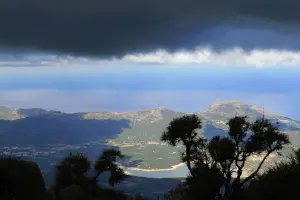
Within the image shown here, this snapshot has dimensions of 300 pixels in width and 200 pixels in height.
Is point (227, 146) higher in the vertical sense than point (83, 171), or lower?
higher

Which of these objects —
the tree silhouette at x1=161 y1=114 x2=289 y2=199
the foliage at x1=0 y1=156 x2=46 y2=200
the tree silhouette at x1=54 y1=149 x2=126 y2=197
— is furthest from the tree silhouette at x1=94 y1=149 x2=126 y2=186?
the foliage at x1=0 y1=156 x2=46 y2=200

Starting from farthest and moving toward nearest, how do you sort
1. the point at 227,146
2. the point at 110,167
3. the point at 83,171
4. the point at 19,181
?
the point at 110,167, the point at 83,171, the point at 227,146, the point at 19,181

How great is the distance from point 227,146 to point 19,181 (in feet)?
65.2

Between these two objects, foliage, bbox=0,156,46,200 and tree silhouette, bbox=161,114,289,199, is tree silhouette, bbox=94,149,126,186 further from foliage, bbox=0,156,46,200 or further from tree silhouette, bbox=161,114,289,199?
foliage, bbox=0,156,46,200

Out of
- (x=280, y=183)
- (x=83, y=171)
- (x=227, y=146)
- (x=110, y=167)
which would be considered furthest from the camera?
(x=110, y=167)

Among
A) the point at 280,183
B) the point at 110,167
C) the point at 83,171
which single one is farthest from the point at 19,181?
the point at 110,167

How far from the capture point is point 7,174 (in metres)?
17.8

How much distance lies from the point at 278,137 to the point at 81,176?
22.5 metres

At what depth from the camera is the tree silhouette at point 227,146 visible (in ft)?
104

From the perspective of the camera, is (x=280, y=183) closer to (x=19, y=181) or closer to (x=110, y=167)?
(x=19, y=181)

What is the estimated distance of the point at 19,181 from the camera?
59.7 feet

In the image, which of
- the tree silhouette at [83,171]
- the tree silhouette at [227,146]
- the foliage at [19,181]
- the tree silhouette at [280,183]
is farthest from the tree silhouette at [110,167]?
the tree silhouette at [280,183]

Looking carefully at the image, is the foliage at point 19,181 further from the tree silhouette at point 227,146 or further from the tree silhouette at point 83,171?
the tree silhouette at point 83,171

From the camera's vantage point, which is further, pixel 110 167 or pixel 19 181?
pixel 110 167
